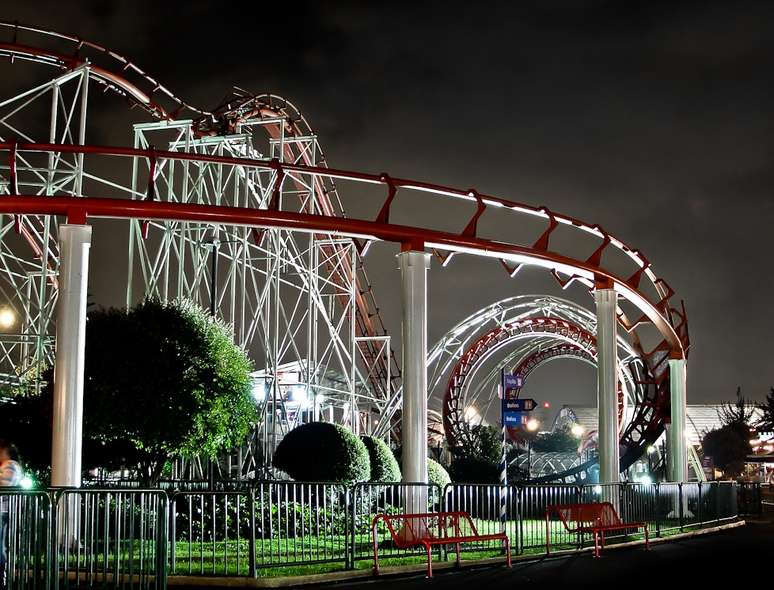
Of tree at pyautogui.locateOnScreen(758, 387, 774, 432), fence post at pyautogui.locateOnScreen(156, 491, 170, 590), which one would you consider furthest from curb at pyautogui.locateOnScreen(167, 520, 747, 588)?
tree at pyautogui.locateOnScreen(758, 387, 774, 432)

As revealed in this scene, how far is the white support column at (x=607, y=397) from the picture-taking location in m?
21.9

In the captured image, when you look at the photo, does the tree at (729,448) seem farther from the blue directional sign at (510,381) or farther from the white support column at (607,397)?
the blue directional sign at (510,381)

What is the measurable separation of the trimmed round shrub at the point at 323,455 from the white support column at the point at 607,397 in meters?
5.10

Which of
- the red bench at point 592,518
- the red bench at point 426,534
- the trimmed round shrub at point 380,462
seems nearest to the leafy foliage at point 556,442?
the trimmed round shrub at point 380,462

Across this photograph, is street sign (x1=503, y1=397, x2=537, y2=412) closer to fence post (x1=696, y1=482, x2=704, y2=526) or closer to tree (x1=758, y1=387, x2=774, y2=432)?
fence post (x1=696, y1=482, x2=704, y2=526)

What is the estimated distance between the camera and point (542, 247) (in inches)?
806

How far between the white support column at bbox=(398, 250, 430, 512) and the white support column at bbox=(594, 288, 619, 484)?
231 inches

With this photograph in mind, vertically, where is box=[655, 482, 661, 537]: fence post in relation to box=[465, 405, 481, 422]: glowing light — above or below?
below

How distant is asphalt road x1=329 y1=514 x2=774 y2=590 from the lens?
42.1 feet

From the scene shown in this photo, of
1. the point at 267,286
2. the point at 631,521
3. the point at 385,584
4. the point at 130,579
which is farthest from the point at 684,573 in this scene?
the point at 267,286

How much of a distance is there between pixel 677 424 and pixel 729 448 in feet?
113

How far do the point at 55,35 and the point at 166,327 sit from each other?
11.4m

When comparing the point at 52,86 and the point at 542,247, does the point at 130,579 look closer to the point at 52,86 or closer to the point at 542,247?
the point at 542,247

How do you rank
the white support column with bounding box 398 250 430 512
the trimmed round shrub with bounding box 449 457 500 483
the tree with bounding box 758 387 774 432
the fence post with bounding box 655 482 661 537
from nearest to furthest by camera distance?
1. the white support column with bounding box 398 250 430 512
2. the fence post with bounding box 655 482 661 537
3. the trimmed round shrub with bounding box 449 457 500 483
4. the tree with bounding box 758 387 774 432
